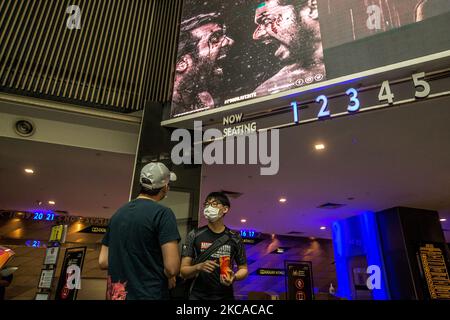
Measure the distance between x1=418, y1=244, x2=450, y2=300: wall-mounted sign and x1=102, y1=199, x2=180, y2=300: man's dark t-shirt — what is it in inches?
357

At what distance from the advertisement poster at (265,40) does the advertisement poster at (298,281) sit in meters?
4.58

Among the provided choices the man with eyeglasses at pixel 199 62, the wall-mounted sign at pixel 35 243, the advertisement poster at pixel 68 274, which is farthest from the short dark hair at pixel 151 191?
the wall-mounted sign at pixel 35 243

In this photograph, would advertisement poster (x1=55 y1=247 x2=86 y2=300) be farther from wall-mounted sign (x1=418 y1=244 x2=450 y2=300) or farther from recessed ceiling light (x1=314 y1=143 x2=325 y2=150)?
wall-mounted sign (x1=418 y1=244 x2=450 y2=300)

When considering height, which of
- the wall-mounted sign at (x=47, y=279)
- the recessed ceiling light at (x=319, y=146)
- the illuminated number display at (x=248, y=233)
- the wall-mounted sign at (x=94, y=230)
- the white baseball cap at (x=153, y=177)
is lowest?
the wall-mounted sign at (x=47, y=279)

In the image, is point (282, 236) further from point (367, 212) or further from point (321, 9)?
point (321, 9)

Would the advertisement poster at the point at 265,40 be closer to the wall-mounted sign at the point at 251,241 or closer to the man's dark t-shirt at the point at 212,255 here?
the man's dark t-shirt at the point at 212,255

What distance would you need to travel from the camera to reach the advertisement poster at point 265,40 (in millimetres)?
3350

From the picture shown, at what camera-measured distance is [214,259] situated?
210 cm

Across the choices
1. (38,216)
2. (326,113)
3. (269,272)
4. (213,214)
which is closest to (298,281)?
(326,113)

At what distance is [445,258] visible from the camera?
866cm

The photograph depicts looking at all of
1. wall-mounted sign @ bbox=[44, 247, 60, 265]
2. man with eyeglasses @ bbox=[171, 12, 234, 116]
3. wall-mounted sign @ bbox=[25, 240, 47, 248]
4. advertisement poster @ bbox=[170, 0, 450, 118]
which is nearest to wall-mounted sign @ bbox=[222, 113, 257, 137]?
advertisement poster @ bbox=[170, 0, 450, 118]

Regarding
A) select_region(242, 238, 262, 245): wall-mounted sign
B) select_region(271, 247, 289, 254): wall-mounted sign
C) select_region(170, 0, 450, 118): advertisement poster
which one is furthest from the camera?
select_region(271, 247, 289, 254): wall-mounted sign

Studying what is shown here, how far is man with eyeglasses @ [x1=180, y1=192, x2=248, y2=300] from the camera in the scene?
1.92 m
